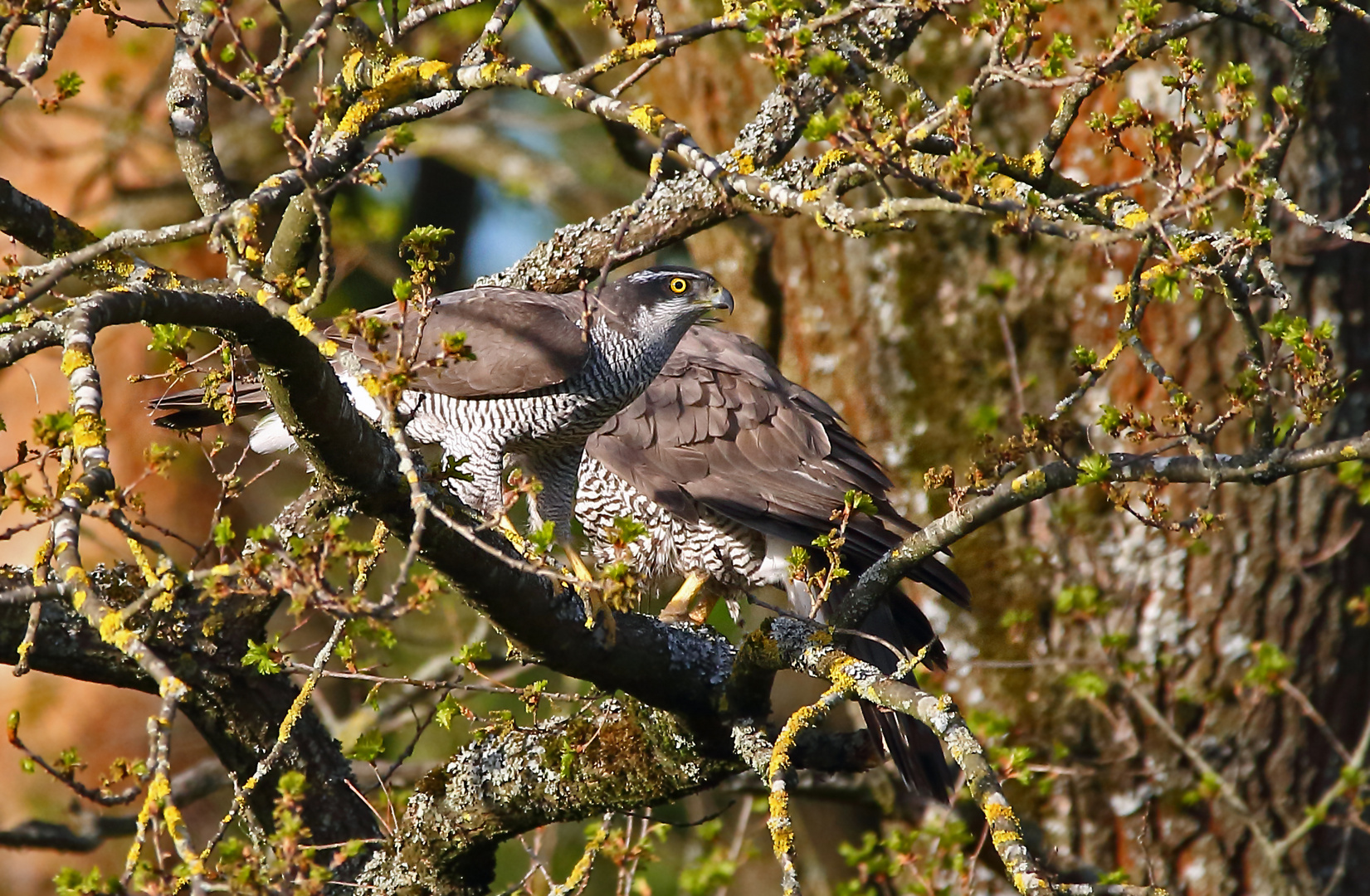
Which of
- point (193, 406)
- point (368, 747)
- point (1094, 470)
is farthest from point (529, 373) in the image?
point (1094, 470)

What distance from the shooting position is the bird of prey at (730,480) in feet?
14.6

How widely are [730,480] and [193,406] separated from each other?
6.34 ft

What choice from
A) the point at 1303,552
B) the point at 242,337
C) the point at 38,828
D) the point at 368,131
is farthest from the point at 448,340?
the point at 1303,552

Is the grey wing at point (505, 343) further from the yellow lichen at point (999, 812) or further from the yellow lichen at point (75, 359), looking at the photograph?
the yellow lichen at point (999, 812)

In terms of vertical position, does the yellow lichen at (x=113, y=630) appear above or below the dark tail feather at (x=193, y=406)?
below

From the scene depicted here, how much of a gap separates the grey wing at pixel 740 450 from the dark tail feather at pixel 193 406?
1422 millimetres

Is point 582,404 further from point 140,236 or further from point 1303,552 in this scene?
point 1303,552

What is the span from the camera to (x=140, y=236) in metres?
1.80

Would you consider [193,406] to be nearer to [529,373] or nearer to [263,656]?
[529,373]

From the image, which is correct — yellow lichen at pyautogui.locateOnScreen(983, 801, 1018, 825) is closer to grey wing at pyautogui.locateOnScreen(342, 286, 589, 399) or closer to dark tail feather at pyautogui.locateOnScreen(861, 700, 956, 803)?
dark tail feather at pyautogui.locateOnScreen(861, 700, 956, 803)

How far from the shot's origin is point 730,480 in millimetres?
4570

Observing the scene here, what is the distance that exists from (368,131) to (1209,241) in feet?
4.96

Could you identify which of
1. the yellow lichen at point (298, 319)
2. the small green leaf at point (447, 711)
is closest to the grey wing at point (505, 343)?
the small green leaf at point (447, 711)

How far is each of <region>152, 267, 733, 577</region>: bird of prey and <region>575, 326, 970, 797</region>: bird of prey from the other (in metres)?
0.50
